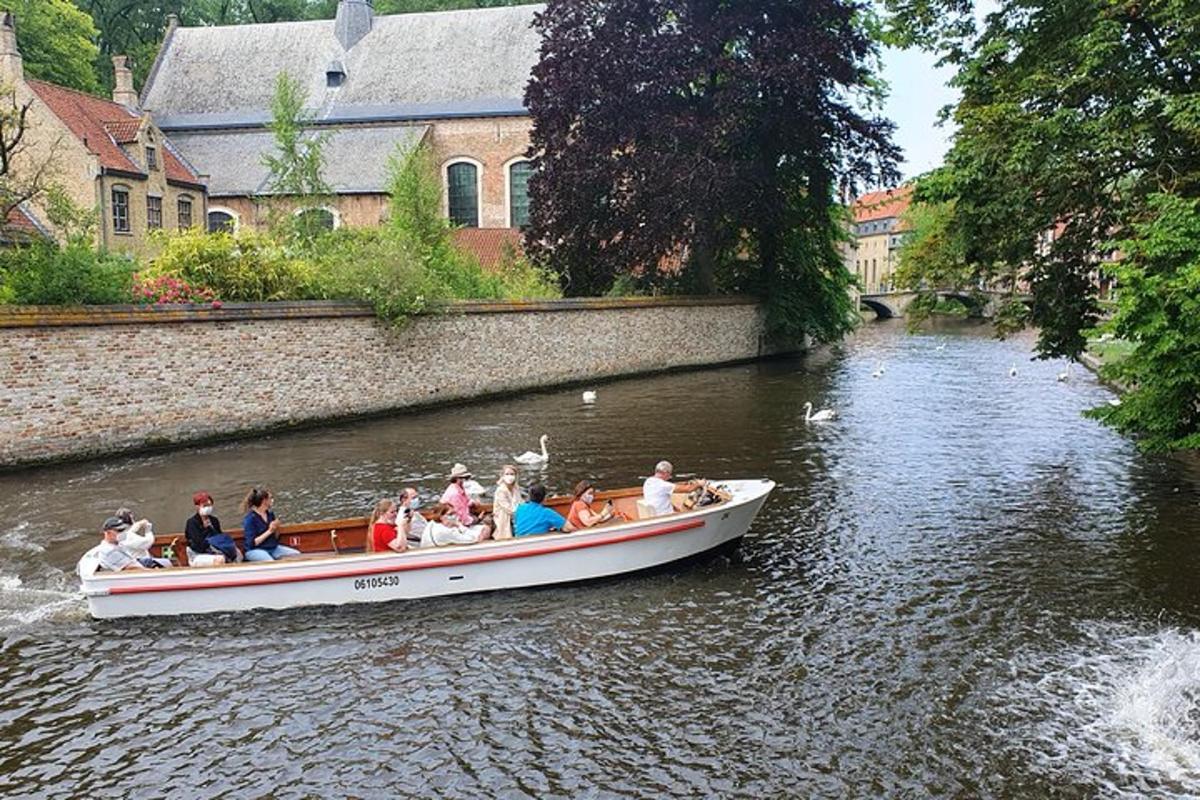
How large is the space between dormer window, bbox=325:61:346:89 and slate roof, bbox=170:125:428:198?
3.04 meters

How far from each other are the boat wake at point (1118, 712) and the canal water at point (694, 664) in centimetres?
3

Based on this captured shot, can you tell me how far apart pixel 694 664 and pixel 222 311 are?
46.7ft

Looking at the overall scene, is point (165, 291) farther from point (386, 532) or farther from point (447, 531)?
point (447, 531)

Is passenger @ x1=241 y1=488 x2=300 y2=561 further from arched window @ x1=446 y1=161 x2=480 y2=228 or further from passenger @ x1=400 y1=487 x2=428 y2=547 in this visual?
arched window @ x1=446 y1=161 x2=480 y2=228

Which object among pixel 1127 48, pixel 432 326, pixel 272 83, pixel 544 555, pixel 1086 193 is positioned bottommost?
pixel 544 555

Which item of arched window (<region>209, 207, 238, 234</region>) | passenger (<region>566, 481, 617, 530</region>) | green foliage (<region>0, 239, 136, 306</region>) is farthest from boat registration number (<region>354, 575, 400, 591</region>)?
arched window (<region>209, 207, 238, 234</region>)

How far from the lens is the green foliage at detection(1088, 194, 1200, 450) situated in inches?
460

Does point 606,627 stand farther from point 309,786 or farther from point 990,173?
point 990,173

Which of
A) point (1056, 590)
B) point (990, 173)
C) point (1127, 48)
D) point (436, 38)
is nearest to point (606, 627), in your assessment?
point (1056, 590)

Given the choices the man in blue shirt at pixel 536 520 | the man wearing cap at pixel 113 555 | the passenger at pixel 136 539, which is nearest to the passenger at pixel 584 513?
the man in blue shirt at pixel 536 520

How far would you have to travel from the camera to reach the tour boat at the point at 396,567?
404 inches

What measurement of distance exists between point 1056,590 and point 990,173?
748cm

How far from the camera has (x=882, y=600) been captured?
10.6 m

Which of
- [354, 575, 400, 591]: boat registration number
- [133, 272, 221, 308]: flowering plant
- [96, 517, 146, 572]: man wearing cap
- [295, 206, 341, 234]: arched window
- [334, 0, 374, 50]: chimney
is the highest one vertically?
[334, 0, 374, 50]: chimney
